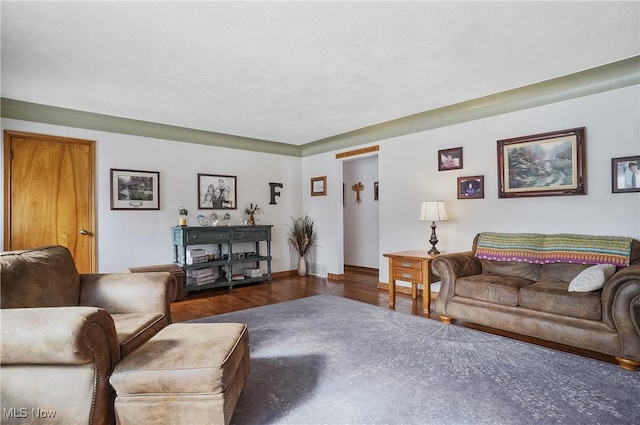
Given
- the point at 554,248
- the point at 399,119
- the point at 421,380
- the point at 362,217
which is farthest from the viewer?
the point at 362,217

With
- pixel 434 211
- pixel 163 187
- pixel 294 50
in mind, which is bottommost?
pixel 434 211

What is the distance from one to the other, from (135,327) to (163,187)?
345cm

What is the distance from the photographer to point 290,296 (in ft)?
15.7

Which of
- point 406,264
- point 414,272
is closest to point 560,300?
point 414,272

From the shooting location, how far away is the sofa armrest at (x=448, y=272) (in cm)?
350

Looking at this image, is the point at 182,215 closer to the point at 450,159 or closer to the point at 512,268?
the point at 450,159

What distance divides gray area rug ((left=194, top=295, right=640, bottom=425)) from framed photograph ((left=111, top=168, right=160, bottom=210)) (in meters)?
2.73

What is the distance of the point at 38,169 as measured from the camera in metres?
4.19

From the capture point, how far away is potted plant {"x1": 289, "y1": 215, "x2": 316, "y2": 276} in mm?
6445

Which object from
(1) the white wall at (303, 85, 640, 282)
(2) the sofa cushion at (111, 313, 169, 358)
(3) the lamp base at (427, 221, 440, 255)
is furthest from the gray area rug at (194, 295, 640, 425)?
(1) the white wall at (303, 85, 640, 282)

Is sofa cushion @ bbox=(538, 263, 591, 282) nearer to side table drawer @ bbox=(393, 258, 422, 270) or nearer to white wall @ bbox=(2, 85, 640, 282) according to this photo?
white wall @ bbox=(2, 85, 640, 282)

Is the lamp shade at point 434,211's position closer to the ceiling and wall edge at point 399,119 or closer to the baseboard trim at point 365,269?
the ceiling and wall edge at point 399,119

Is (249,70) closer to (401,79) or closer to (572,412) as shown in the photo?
(401,79)

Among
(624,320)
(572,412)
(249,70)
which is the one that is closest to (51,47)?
(249,70)
